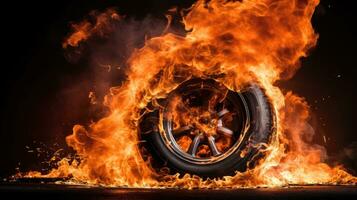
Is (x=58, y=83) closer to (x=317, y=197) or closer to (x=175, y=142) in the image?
(x=175, y=142)

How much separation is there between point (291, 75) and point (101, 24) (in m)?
3.14

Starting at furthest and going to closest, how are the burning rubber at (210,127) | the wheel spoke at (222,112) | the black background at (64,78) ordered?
the black background at (64,78) < the wheel spoke at (222,112) < the burning rubber at (210,127)

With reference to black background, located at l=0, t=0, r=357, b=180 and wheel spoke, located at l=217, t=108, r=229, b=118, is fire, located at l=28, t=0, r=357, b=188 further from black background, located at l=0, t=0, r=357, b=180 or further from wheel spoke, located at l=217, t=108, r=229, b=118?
black background, located at l=0, t=0, r=357, b=180

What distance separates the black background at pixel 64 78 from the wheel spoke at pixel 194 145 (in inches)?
93.3

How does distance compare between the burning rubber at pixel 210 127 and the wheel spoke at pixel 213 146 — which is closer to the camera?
the burning rubber at pixel 210 127

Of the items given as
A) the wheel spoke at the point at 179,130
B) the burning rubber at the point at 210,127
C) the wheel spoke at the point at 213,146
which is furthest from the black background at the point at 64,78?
the wheel spoke at the point at 179,130

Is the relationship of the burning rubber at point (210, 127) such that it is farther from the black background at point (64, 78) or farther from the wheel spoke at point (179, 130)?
the black background at point (64, 78)

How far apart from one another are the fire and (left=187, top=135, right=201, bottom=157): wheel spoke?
165mm

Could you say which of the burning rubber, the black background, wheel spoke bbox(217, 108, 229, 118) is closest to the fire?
the burning rubber

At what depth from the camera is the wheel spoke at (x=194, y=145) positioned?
586cm

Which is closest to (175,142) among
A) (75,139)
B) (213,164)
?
(213,164)

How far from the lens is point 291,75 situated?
7824mm

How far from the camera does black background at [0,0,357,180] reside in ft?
26.1

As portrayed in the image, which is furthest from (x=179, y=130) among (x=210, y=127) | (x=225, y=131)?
(x=225, y=131)
